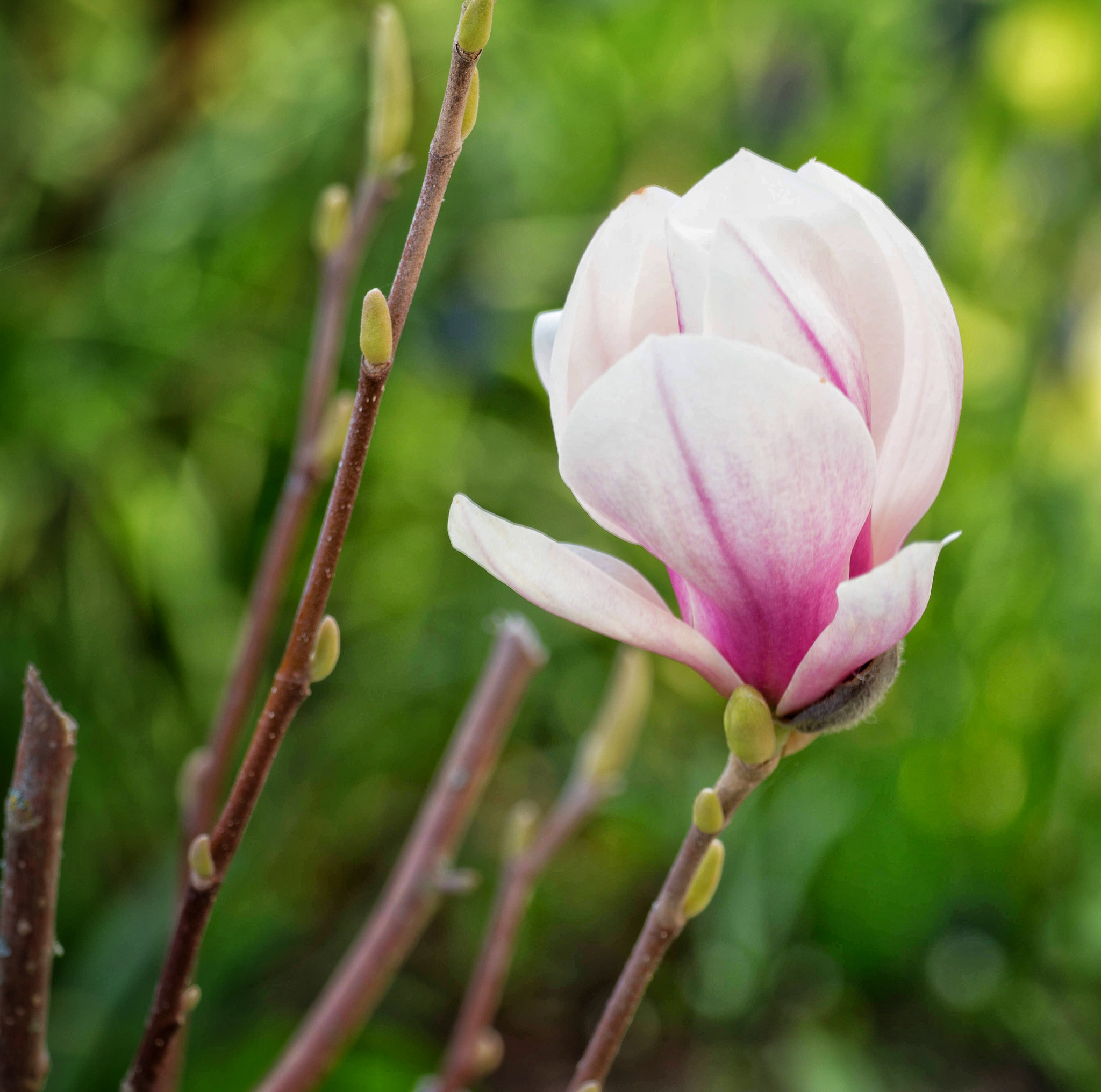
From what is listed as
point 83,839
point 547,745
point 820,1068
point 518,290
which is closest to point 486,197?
point 518,290

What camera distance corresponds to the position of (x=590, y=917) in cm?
104

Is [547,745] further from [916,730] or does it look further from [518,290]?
[518,290]

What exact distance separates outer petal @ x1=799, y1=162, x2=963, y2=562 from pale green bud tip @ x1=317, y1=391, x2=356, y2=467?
12 centimetres

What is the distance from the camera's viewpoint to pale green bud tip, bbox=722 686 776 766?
0.18 metres

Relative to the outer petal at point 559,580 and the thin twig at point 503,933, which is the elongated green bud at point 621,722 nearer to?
the thin twig at point 503,933

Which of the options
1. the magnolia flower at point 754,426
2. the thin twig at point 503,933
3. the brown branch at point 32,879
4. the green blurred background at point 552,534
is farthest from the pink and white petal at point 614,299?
the green blurred background at point 552,534

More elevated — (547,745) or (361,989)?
(361,989)

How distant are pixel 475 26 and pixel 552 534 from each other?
0.88 m

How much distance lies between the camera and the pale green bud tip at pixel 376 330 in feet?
0.54

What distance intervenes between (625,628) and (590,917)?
0.93 m

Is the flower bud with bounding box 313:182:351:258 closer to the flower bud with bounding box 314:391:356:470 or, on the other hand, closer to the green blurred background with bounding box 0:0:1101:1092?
the flower bud with bounding box 314:391:356:470

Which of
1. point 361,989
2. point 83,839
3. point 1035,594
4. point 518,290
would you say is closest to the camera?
point 361,989

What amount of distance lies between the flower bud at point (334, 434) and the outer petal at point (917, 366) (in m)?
0.12

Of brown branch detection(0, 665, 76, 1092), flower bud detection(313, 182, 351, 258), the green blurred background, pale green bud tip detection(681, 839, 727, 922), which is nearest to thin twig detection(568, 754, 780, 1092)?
pale green bud tip detection(681, 839, 727, 922)
